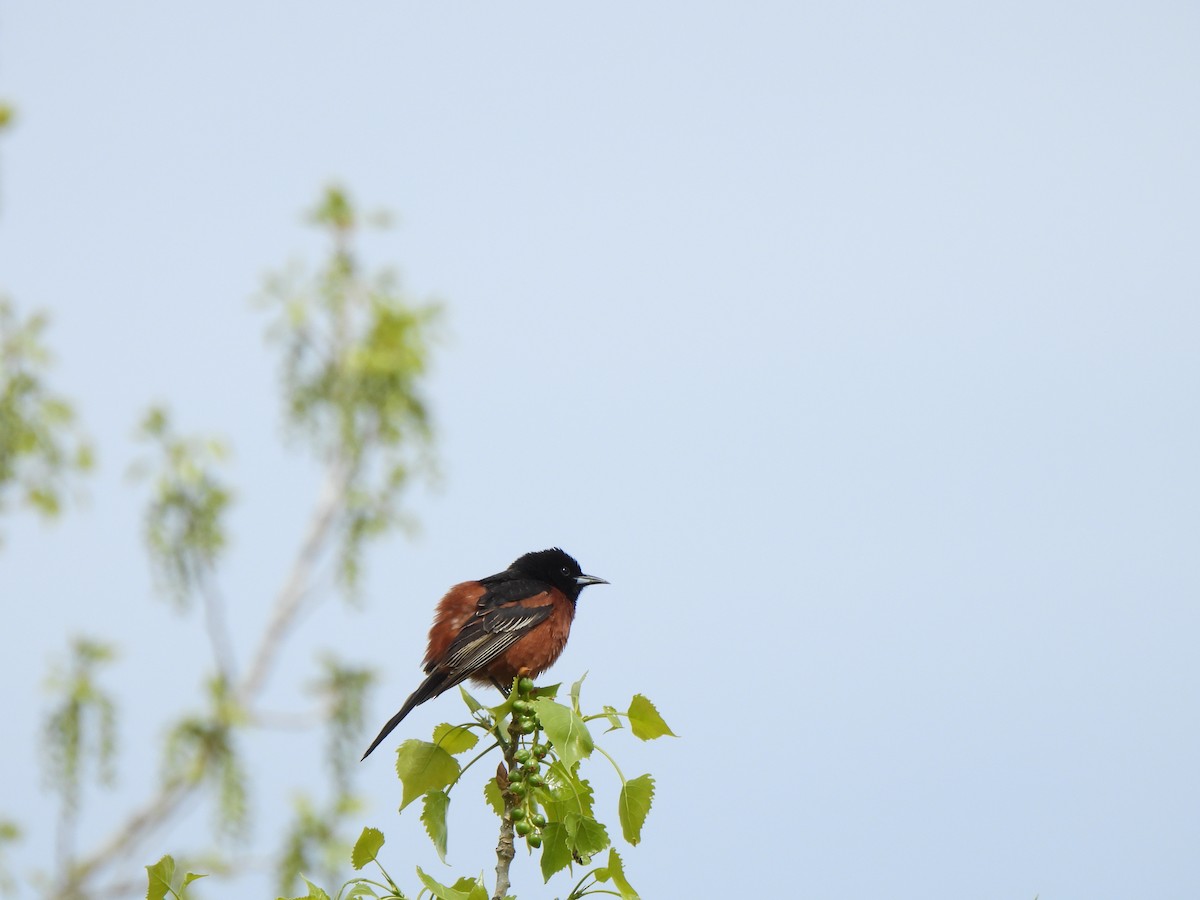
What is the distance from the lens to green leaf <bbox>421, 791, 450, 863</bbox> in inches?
124

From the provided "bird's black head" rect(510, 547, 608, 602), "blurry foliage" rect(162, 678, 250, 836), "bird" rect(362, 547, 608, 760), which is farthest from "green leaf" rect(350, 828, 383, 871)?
"blurry foliage" rect(162, 678, 250, 836)

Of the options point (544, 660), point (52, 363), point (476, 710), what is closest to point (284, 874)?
point (52, 363)

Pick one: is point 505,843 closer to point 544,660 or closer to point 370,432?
point 544,660

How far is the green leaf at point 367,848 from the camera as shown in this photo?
2936 millimetres

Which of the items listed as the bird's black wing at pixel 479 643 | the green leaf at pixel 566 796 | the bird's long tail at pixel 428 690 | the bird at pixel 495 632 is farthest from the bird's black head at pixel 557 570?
the green leaf at pixel 566 796

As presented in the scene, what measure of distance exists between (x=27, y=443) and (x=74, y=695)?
2.63 m

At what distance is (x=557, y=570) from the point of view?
646cm

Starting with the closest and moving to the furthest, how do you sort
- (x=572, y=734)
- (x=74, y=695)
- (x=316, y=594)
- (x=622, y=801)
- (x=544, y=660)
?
(x=572, y=734) < (x=622, y=801) < (x=544, y=660) < (x=74, y=695) < (x=316, y=594)

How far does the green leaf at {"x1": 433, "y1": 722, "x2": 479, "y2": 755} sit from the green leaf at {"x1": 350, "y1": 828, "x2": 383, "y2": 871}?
0.30m

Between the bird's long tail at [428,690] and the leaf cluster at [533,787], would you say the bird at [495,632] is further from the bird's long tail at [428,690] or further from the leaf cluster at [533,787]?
the leaf cluster at [533,787]

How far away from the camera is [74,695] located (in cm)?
1371

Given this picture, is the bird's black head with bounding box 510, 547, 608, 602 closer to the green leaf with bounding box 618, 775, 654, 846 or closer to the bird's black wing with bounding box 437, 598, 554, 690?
the bird's black wing with bounding box 437, 598, 554, 690

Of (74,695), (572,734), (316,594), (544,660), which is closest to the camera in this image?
(572,734)

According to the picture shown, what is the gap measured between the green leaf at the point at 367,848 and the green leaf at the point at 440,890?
20 centimetres
